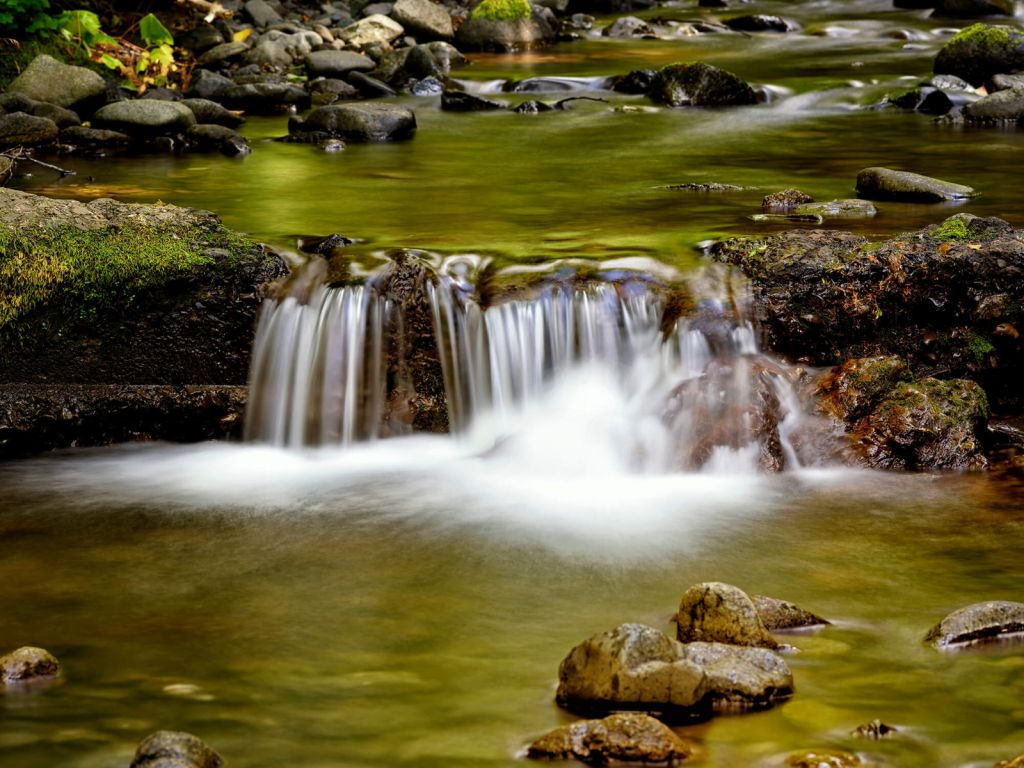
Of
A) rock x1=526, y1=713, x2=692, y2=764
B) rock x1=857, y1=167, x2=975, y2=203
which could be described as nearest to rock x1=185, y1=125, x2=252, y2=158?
rock x1=857, y1=167, x2=975, y2=203

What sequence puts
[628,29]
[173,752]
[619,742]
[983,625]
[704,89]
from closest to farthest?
[173,752] → [619,742] → [983,625] → [704,89] → [628,29]

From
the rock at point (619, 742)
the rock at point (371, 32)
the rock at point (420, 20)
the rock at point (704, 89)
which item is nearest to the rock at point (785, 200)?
the rock at point (619, 742)

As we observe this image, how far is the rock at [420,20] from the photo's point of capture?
21094 millimetres

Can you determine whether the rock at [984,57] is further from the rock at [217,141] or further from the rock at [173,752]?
the rock at [173,752]

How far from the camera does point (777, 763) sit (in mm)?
3496

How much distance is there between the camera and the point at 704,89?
1552 centimetres

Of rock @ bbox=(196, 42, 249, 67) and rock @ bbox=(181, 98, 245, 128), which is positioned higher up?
rock @ bbox=(196, 42, 249, 67)

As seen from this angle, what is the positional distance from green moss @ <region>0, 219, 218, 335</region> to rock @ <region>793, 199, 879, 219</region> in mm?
4105

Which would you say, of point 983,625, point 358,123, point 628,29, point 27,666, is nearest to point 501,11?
point 628,29

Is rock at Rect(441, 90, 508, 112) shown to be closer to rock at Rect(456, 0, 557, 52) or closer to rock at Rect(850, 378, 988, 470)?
rock at Rect(456, 0, 557, 52)

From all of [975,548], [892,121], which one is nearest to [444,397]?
[975,548]

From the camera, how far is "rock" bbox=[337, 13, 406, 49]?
20078 millimetres

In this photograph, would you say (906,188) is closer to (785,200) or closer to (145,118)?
(785,200)

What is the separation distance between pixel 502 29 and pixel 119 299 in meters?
15.2
